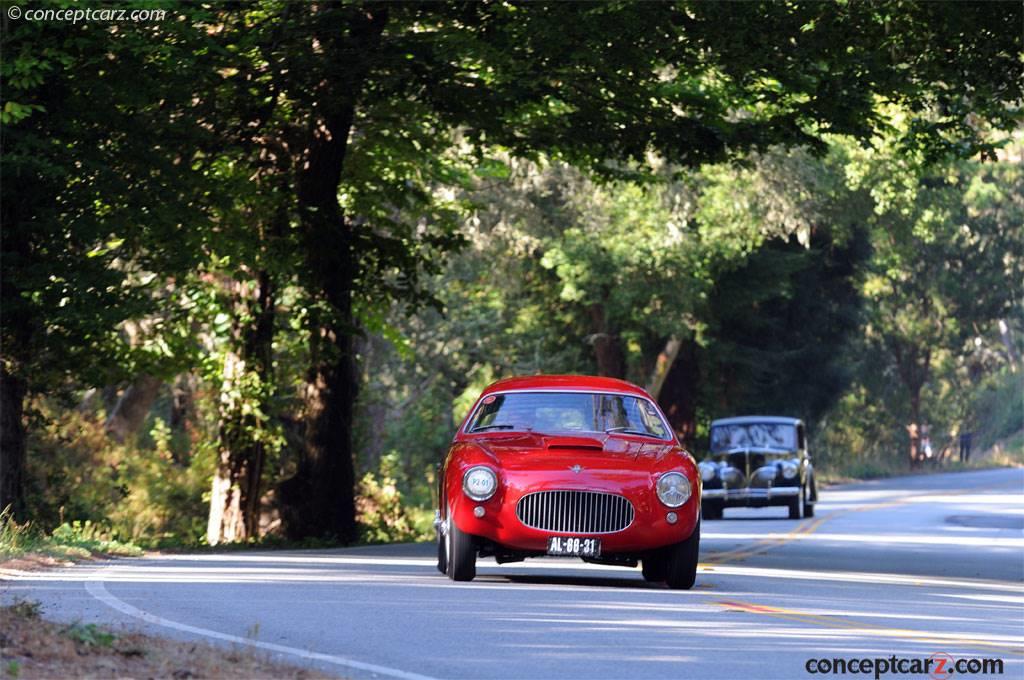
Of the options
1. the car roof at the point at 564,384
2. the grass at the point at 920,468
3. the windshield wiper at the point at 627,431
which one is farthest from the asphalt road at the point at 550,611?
the grass at the point at 920,468

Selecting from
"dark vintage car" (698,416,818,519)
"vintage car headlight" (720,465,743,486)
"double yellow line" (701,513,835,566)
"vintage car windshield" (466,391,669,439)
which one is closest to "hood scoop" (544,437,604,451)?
"vintage car windshield" (466,391,669,439)

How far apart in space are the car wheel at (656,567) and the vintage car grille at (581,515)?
0.59 meters

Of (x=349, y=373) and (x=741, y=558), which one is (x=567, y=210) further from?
(x=741, y=558)

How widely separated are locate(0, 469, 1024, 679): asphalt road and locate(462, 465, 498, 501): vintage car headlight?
2.44 ft

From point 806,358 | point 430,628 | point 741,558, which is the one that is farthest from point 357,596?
point 806,358

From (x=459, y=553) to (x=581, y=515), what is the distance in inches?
42.4

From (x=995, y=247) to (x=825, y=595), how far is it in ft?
215

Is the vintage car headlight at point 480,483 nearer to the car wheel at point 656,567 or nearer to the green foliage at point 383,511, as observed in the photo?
the car wheel at point 656,567

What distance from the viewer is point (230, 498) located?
24531 mm

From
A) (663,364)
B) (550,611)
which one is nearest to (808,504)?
(663,364)

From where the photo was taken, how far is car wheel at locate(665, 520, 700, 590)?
14.0m

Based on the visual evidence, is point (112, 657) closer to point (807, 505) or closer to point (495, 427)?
point (495, 427)

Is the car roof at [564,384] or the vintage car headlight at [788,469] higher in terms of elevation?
Answer: the car roof at [564,384]

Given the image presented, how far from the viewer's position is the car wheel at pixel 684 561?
14016 mm
